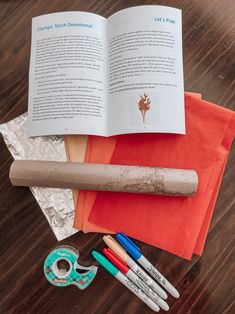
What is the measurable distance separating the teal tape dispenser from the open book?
20 centimetres

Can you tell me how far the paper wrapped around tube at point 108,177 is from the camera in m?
0.56

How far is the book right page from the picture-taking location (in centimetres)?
59

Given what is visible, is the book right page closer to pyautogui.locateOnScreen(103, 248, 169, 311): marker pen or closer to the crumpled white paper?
the crumpled white paper

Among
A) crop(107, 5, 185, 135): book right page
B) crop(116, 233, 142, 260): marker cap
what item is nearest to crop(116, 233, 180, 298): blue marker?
crop(116, 233, 142, 260): marker cap

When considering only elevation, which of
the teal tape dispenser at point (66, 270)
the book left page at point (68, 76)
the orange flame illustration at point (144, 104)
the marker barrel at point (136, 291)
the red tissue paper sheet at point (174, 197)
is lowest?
the marker barrel at point (136, 291)

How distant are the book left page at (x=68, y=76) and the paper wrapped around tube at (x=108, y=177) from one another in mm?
70

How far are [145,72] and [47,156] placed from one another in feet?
0.75

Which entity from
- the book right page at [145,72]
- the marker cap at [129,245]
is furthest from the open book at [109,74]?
the marker cap at [129,245]

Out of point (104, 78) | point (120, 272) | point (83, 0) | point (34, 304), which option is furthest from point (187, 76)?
point (34, 304)

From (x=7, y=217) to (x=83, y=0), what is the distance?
0.45m

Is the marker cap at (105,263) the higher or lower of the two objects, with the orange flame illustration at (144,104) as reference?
lower

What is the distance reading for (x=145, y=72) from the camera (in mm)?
605

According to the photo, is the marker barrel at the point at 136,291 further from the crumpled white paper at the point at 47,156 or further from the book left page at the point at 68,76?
the book left page at the point at 68,76

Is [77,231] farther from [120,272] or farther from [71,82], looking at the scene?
[71,82]
